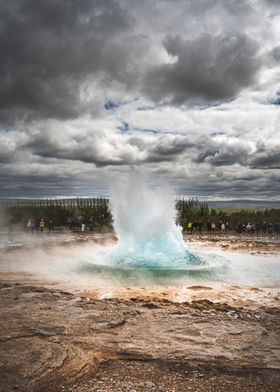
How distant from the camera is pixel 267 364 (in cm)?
502

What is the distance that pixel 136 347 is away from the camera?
553cm

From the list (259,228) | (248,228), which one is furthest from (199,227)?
(259,228)

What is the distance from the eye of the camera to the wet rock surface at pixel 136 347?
450cm

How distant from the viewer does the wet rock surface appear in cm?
450

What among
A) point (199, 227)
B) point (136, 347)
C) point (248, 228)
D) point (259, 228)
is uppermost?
point (136, 347)

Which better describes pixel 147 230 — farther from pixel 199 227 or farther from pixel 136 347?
pixel 199 227

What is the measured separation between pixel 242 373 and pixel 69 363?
2.40 meters

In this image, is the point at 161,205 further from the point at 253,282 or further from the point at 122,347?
the point at 122,347

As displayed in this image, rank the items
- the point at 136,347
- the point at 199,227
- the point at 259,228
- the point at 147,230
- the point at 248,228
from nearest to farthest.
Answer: the point at 136,347, the point at 147,230, the point at 248,228, the point at 199,227, the point at 259,228

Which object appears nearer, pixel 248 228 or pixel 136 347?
pixel 136 347

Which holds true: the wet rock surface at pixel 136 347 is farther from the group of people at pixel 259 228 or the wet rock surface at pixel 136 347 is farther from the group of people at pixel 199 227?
the group of people at pixel 259 228

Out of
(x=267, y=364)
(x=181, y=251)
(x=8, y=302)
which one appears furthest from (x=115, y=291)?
(x=181, y=251)

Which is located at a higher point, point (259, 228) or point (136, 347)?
point (136, 347)

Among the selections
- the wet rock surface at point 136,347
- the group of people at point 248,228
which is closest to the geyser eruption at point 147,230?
the wet rock surface at point 136,347
